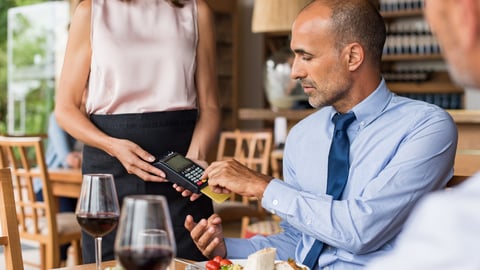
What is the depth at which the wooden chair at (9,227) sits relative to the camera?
5.70 ft

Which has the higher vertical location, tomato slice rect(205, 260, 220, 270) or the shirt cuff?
the shirt cuff

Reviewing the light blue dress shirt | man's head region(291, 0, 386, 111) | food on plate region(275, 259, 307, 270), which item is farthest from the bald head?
food on plate region(275, 259, 307, 270)

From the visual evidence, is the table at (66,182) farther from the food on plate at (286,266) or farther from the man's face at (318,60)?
the food on plate at (286,266)

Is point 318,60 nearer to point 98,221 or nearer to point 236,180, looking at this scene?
point 236,180

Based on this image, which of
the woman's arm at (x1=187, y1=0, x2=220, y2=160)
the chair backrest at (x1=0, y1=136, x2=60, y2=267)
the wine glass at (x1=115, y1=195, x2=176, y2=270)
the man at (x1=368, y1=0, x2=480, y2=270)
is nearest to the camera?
the man at (x1=368, y1=0, x2=480, y2=270)

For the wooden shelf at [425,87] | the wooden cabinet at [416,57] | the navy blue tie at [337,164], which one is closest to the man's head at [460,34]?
the navy blue tie at [337,164]

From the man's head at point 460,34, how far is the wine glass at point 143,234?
1.41 ft

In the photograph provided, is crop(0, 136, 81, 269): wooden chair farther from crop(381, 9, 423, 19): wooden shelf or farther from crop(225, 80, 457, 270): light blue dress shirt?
crop(381, 9, 423, 19): wooden shelf

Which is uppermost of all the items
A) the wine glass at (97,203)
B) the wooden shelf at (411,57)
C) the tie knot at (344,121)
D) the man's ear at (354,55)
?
the man's ear at (354,55)

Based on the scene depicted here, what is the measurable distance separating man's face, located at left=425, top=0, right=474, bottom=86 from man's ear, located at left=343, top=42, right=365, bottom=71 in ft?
3.62

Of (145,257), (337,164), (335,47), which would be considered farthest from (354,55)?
(145,257)

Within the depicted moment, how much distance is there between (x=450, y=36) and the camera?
708mm

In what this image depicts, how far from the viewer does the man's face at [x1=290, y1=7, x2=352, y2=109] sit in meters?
1.84

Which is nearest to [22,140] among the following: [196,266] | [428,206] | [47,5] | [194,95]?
[194,95]
